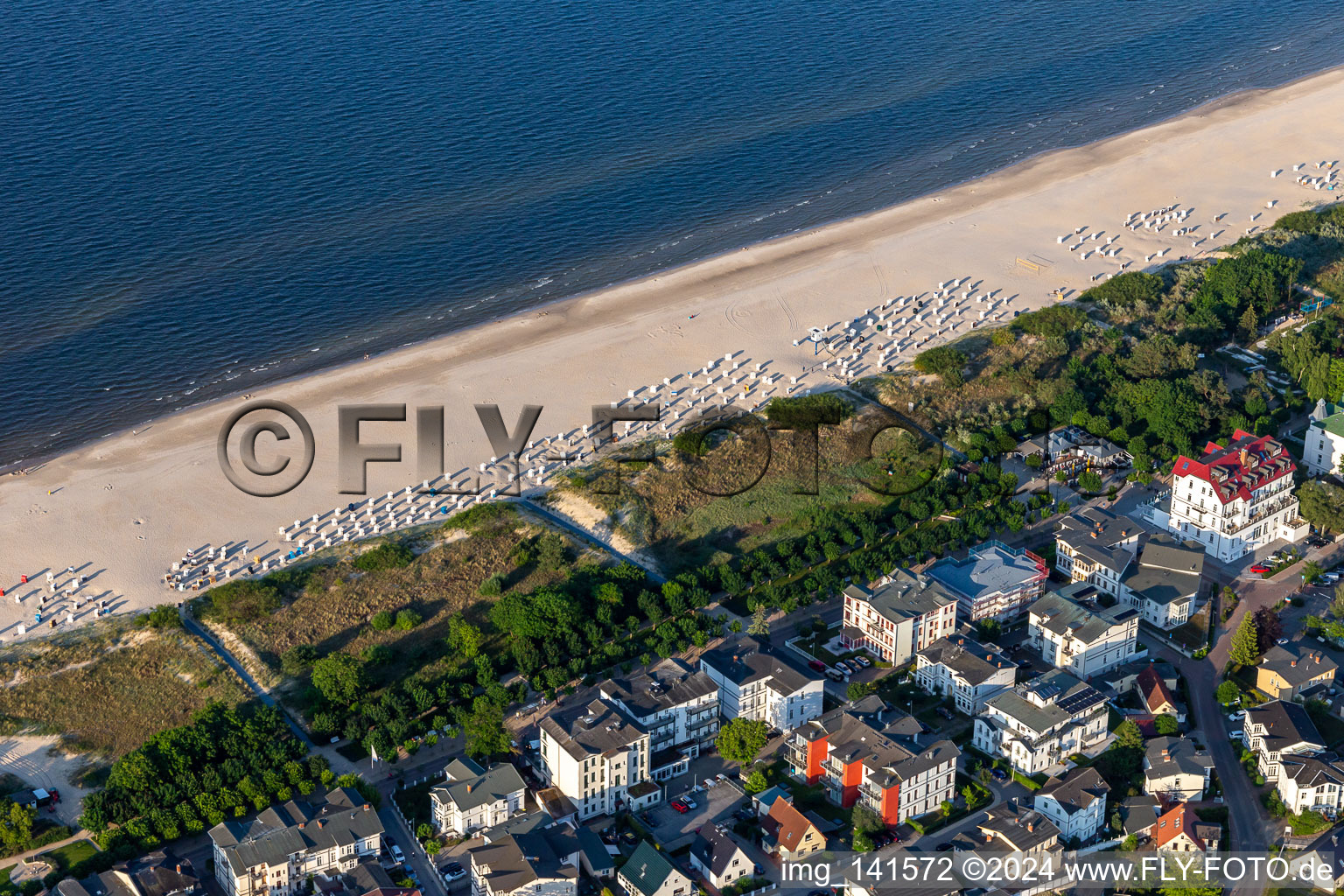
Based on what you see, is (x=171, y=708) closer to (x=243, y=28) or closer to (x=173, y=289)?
(x=173, y=289)

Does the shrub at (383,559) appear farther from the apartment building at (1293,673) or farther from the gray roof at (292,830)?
the apartment building at (1293,673)

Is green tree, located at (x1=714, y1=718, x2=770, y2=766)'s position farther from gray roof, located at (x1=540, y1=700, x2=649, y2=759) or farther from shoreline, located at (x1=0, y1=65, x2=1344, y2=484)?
shoreline, located at (x1=0, y1=65, x2=1344, y2=484)

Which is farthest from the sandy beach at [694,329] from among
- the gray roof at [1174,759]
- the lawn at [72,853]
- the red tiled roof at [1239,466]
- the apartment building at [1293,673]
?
the gray roof at [1174,759]

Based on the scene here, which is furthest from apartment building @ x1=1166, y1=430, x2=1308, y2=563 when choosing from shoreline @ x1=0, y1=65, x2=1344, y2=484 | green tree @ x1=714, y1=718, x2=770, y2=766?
shoreline @ x1=0, y1=65, x2=1344, y2=484

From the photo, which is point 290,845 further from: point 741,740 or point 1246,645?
point 1246,645

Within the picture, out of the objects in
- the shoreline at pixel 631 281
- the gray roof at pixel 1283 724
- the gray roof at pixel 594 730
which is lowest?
the gray roof at pixel 1283 724

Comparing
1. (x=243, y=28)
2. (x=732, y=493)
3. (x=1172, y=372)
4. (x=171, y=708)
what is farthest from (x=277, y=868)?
(x=243, y=28)
